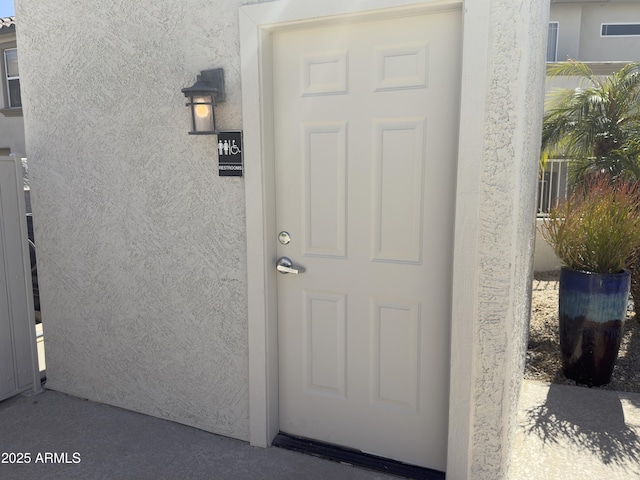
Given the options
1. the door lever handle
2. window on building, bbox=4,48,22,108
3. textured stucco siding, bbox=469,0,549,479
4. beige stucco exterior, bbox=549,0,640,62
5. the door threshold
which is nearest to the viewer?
textured stucco siding, bbox=469,0,549,479

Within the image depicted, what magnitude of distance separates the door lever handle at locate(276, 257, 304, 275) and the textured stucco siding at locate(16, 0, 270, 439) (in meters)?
0.23

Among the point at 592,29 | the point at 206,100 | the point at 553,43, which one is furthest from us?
the point at 592,29

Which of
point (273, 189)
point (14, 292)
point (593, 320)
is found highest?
point (273, 189)

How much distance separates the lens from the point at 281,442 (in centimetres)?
321

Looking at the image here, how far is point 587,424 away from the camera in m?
3.41

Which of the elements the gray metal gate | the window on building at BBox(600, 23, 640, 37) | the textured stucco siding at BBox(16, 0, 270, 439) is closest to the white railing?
the textured stucco siding at BBox(16, 0, 270, 439)

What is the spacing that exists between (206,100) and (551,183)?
22.7 ft

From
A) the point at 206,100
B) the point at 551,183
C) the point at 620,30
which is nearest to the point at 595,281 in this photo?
the point at 206,100

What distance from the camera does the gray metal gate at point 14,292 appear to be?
12.3 feet

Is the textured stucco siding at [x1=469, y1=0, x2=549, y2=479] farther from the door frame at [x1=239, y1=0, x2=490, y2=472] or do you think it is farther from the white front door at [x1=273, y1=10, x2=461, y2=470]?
the white front door at [x1=273, y1=10, x2=461, y2=470]

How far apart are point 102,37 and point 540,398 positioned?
404cm

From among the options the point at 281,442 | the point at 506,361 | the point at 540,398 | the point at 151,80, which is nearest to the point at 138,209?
the point at 151,80

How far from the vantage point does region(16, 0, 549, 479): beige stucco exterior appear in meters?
2.45

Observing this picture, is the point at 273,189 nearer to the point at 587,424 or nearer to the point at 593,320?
the point at 587,424
